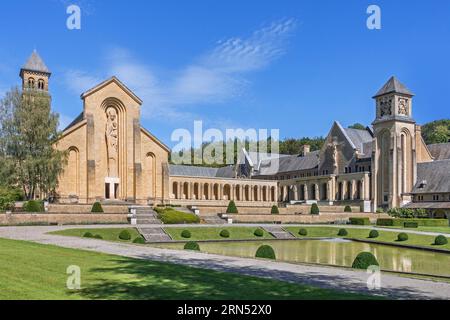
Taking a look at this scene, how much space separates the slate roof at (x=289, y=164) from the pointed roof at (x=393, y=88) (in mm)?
18754

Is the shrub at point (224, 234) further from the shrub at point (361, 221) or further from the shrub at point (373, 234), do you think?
the shrub at point (361, 221)

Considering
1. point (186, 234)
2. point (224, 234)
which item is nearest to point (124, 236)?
point (186, 234)

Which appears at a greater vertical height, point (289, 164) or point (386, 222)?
point (289, 164)

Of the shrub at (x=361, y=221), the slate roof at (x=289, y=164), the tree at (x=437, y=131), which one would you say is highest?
the tree at (x=437, y=131)

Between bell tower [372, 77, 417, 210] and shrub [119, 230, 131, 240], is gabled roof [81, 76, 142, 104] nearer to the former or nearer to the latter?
shrub [119, 230, 131, 240]

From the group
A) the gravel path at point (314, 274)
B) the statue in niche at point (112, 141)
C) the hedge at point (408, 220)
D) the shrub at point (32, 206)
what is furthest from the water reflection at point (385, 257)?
the statue in niche at point (112, 141)

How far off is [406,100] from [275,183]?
2802cm

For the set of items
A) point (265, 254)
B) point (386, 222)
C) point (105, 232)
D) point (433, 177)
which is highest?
point (433, 177)

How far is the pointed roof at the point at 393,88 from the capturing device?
70375 millimetres

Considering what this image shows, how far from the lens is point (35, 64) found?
228 ft

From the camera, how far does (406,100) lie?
7106cm

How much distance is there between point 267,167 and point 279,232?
56233mm

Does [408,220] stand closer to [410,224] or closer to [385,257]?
[410,224]
